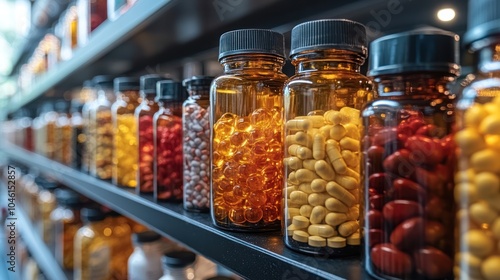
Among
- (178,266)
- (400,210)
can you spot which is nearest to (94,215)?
(178,266)

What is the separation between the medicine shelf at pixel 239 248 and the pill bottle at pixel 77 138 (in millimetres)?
656

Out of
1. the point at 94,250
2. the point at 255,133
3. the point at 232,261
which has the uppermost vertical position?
the point at 255,133

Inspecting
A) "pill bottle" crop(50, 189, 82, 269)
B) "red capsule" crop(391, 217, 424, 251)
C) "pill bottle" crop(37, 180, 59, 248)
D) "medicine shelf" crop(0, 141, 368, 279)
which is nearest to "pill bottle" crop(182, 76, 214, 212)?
"medicine shelf" crop(0, 141, 368, 279)

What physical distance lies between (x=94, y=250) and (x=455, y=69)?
101cm

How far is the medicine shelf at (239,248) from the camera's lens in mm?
394

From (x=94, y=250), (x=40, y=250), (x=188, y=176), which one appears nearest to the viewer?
(x=188, y=176)

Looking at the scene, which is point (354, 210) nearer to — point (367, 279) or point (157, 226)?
point (367, 279)

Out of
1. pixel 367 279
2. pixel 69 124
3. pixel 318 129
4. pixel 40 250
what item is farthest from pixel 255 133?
pixel 40 250

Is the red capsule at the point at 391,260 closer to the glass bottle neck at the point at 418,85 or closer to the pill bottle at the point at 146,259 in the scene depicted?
the glass bottle neck at the point at 418,85

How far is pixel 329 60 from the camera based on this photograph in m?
0.46

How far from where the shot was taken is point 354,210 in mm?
432

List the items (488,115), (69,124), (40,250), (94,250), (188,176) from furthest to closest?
1. (40,250)
2. (69,124)
3. (94,250)
4. (188,176)
5. (488,115)

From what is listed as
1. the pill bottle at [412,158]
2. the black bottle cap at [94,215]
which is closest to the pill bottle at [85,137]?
the black bottle cap at [94,215]

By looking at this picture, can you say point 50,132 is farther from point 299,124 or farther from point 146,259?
point 299,124
